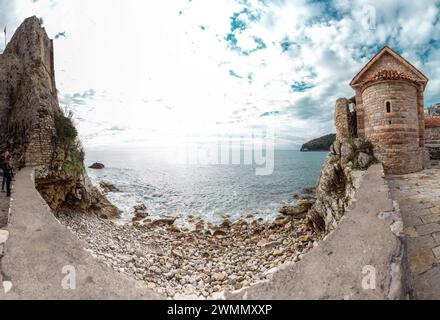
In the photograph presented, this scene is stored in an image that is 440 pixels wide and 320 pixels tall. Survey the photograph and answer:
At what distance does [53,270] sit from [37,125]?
10.7m

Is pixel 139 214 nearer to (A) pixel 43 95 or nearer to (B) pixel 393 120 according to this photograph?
(A) pixel 43 95

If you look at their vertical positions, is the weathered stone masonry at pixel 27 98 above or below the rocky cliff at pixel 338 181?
above

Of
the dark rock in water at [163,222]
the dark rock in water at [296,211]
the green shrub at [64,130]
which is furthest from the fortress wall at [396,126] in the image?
the green shrub at [64,130]

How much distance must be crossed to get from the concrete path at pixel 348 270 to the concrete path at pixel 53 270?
2.00 meters

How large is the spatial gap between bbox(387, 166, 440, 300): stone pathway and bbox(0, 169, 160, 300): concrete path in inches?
188

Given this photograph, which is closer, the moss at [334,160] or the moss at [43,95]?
the moss at [43,95]

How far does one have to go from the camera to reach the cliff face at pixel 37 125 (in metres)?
11.0

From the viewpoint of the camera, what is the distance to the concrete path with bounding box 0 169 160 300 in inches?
127

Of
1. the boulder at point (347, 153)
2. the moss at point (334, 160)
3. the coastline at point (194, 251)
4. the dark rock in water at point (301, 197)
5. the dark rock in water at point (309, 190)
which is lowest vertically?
the coastline at point (194, 251)

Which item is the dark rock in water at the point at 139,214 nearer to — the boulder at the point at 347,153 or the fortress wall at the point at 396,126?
the boulder at the point at 347,153

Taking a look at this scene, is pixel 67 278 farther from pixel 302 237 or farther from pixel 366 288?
pixel 302 237

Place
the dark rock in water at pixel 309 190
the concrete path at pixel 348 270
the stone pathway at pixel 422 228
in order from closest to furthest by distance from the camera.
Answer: the concrete path at pixel 348 270
the stone pathway at pixel 422 228
the dark rock in water at pixel 309 190
